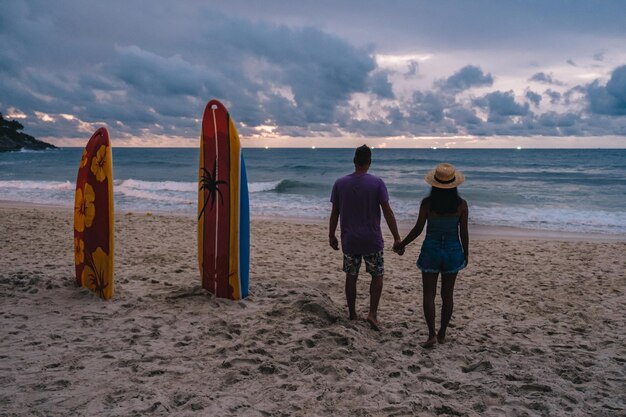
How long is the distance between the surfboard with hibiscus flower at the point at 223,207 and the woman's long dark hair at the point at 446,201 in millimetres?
1934

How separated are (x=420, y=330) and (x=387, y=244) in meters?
4.48

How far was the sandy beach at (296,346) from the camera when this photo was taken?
116 inches

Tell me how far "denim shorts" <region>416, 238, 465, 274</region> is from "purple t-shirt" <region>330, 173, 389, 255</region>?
0.43 metres

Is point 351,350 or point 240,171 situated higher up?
point 240,171

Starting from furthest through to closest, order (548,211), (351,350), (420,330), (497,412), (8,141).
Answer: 1. (8,141)
2. (548,211)
3. (420,330)
4. (351,350)
5. (497,412)

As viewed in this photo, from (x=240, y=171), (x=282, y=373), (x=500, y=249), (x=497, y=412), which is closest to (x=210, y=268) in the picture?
(x=240, y=171)

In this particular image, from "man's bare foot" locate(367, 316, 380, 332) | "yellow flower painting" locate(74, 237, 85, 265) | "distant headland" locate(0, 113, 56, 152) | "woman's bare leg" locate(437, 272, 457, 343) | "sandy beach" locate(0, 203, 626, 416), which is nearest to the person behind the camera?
"sandy beach" locate(0, 203, 626, 416)

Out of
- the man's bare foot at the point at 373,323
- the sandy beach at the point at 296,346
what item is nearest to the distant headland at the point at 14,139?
the sandy beach at the point at 296,346

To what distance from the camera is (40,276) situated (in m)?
5.19

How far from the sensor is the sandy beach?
9.71ft

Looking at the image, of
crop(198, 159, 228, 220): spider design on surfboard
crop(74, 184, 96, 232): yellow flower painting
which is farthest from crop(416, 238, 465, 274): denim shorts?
crop(74, 184, 96, 232): yellow flower painting

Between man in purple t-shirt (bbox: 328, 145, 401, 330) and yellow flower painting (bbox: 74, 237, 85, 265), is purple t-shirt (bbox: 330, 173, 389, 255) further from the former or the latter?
yellow flower painting (bbox: 74, 237, 85, 265)

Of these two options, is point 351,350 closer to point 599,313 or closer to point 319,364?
point 319,364

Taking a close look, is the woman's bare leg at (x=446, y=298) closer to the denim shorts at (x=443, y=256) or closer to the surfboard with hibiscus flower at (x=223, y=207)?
the denim shorts at (x=443, y=256)
